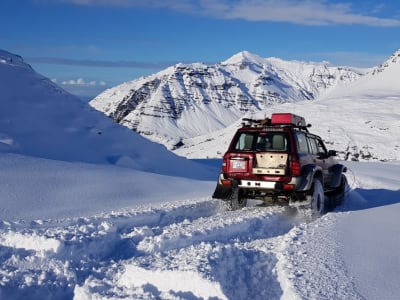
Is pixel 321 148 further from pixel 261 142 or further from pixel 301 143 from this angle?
pixel 261 142

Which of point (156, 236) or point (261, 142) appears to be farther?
point (261, 142)

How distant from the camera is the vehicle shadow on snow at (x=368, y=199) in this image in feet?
36.9

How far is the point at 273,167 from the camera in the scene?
9.23 meters

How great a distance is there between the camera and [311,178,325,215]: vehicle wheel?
30.6 feet

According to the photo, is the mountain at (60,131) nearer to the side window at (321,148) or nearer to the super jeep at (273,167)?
the super jeep at (273,167)

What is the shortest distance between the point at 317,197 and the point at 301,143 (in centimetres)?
118

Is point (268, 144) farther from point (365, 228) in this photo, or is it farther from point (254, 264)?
point (254, 264)

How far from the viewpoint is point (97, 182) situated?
36.4 ft

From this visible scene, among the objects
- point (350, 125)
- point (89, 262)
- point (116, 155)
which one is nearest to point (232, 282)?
point (89, 262)

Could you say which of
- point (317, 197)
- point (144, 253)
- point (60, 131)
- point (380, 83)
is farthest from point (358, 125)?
point (144, 253)

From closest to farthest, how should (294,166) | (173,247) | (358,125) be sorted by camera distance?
1. (173,247)
2. (294,166)
3. (358,125)

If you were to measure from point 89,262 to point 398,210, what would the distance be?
7.51 meters

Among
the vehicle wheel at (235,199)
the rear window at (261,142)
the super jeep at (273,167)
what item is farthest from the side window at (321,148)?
the vehicle wheel at (235,199)

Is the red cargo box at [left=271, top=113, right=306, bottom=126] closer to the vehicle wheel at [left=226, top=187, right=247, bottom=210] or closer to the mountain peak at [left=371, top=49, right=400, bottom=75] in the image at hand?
the vehicle wheel at [left=226, top=187, right=247, bottom=210]
